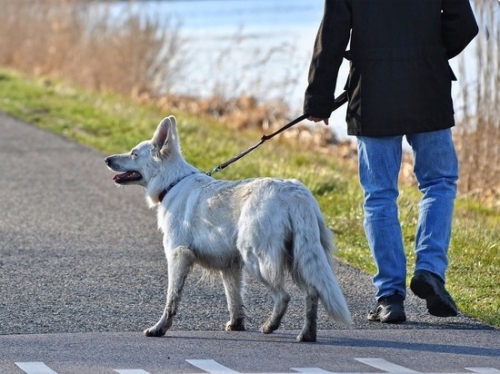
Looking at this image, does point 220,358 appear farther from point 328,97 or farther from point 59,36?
point 59,36

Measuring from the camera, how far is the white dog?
6.36 m

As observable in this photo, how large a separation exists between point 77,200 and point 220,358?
18.6ft

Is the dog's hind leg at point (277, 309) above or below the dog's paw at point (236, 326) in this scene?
above

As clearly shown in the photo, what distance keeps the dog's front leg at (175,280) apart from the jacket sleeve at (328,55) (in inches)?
41.8

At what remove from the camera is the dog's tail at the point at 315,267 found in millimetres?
6320

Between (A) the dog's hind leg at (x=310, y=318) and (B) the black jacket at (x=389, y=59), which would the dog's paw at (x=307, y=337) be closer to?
(A) the dog's hind leg at (x=310, y=318)

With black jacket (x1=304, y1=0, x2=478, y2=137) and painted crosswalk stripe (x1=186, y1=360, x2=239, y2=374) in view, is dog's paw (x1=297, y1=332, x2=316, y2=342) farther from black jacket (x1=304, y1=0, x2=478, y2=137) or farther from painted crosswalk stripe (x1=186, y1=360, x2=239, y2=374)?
black jacket (x1=304, y1=0, x2=478, y2=137)

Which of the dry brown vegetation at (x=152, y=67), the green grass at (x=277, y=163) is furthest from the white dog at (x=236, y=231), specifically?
the dry brown vegetation at (x=152, y=67)

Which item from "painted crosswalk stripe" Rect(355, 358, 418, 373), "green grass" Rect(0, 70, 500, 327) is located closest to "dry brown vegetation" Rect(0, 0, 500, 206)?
"green grass" Rect(0, 70, 500, 327)

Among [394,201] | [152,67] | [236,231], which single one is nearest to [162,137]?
[236,231]

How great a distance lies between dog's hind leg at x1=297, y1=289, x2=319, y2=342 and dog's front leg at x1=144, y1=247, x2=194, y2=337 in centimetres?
71

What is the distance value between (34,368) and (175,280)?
1.18 metres

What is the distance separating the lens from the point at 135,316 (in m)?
7.15

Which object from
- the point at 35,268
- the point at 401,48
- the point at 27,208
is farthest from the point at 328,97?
the point at 27,208
